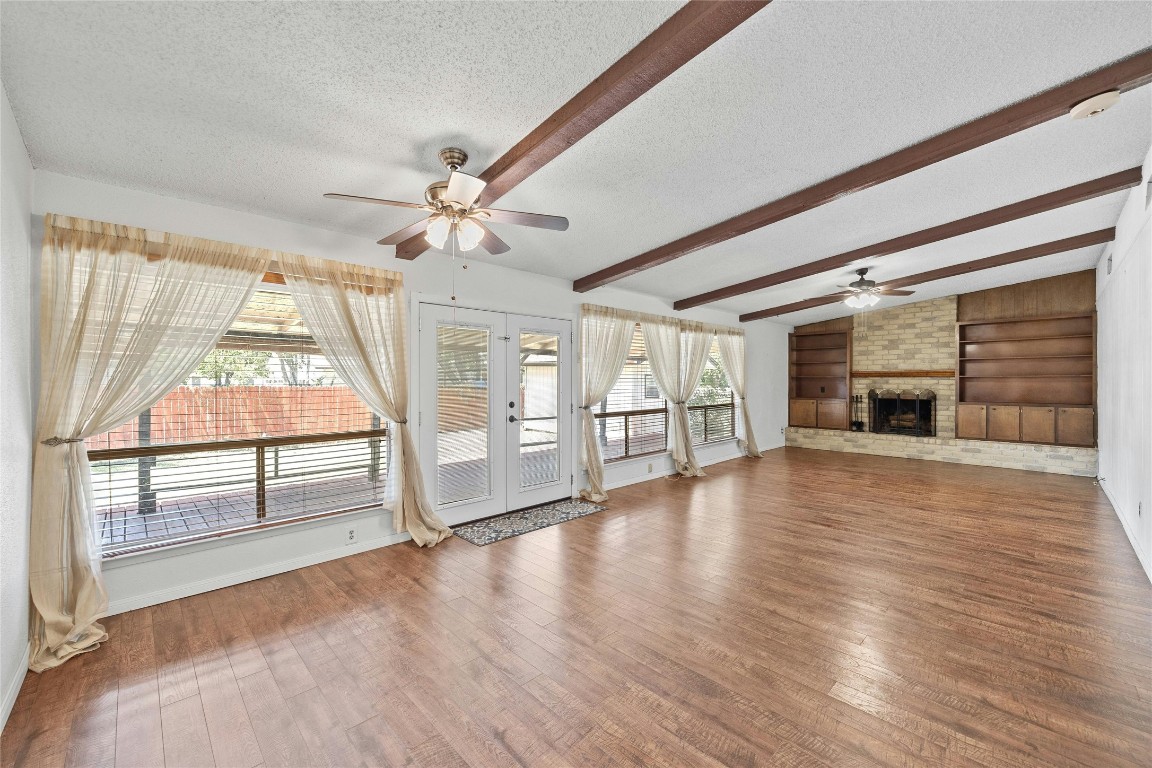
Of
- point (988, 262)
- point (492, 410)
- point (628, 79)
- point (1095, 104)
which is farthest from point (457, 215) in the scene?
point (988, 262)

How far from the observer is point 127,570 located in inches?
115

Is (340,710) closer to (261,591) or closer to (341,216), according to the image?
(261,591)

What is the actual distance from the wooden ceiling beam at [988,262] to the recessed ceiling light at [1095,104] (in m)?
3.95

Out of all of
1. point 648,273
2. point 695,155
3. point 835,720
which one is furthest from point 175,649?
point 648,273

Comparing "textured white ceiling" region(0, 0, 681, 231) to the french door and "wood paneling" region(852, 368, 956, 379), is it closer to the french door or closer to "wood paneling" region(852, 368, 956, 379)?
the french door

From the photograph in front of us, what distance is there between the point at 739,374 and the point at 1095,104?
589 centimetres

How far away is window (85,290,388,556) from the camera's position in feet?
9.80

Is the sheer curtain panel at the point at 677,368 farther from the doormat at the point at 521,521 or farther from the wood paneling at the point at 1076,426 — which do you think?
the wood paneling at the point at 1076,426

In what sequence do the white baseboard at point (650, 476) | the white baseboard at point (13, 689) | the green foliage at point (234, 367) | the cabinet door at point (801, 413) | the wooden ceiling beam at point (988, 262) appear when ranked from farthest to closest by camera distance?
the cabinet door at point (801, 413)
the white baseboard at point (650, 476)
the wooden ceiling beam at point (988, 262)
the green foliage at point (234, 367)
the white baseboard at point (13, 689)

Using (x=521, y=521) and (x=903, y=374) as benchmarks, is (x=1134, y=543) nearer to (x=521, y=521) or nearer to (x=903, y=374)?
(x=903, y=374)

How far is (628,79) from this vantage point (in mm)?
2023

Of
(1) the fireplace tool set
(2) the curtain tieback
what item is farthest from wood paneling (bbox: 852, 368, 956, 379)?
(2) the curtain tieback

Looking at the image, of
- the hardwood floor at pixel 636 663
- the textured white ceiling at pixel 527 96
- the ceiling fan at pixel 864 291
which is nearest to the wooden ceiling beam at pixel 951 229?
the textured white ceiling at pixel 527 96

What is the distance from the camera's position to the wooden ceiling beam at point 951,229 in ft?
12.3
